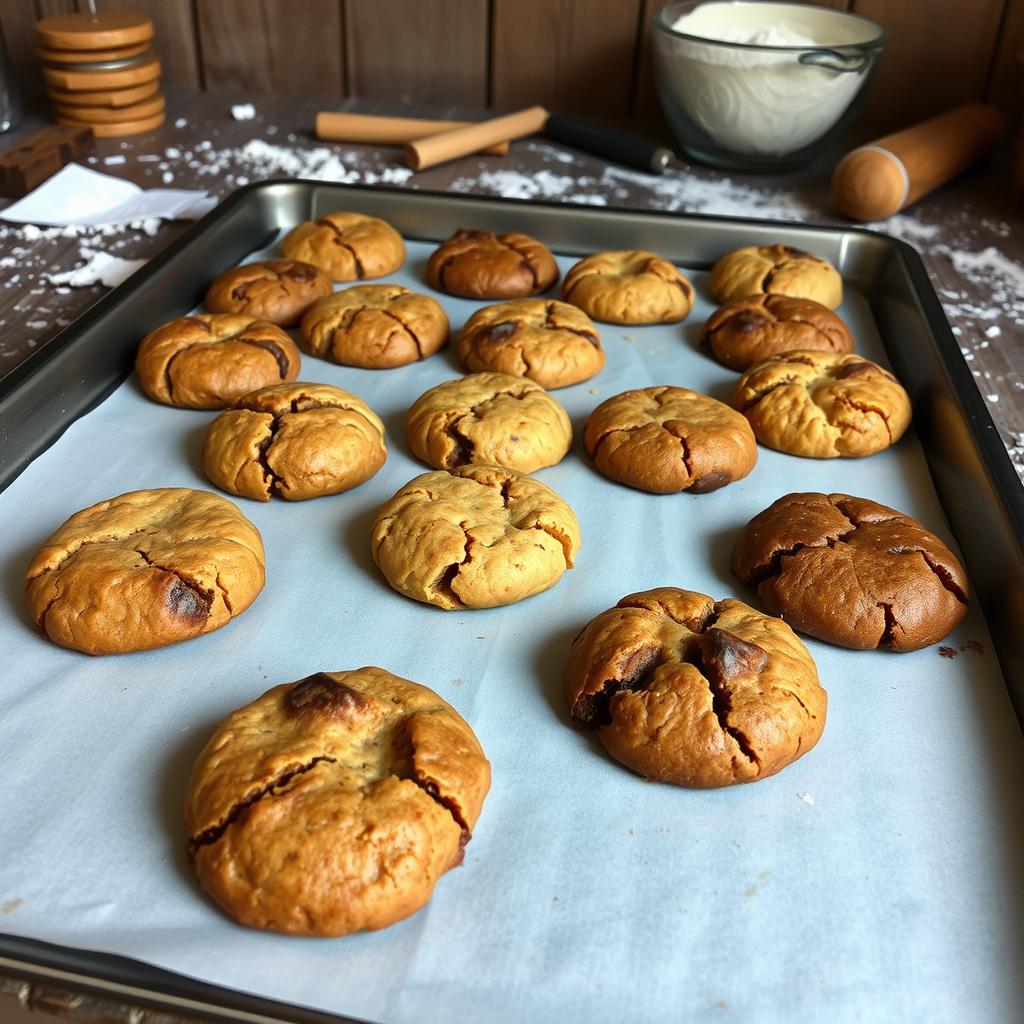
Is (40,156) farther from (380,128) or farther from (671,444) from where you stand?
(671,444)

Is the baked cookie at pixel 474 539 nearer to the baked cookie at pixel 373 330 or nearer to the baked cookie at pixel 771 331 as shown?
the baked cookie at pixel 373 330

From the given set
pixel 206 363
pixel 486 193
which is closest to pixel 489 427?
pixel 206 363

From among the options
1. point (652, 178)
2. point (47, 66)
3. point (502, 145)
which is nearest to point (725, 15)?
point (652, 178)

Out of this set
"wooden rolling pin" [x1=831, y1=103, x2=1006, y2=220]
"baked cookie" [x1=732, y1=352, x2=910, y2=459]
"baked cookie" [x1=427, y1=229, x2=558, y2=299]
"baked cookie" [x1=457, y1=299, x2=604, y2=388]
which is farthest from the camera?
"wooden rolling pin" [x1=831, y1=103, x2=1006, y2=220]

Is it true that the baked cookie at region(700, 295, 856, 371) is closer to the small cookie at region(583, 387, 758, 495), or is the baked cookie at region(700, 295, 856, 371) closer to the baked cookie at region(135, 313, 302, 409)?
the small cookie at region(583, 387, 758, 495)

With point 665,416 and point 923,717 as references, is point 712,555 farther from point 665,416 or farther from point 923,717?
point 923,717

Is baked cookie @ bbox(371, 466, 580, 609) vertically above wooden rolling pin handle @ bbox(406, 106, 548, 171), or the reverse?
wooden rolling pin handle @ bbox(406, 106, 548, 171)

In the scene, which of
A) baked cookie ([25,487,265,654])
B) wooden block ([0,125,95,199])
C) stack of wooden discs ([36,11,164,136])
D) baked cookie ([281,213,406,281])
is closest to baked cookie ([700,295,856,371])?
baked cookie ([281,213,406,281])
